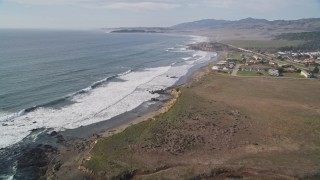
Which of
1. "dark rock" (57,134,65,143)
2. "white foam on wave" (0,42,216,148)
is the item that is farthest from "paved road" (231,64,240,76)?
"dark rock" (57,134,65,143)

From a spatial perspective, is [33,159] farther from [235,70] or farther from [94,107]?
[235,70]

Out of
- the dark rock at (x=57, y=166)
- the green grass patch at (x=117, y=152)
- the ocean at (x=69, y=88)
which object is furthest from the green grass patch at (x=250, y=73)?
the dark rock at (x=57, y=166)

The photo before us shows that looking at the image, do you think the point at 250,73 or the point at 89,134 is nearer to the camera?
the point at 89,134

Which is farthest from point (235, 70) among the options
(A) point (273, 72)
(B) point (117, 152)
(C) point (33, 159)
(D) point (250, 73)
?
(C) point (33, 159)

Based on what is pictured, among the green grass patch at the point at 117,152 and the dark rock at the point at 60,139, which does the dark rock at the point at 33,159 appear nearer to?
the dark rock at the point at 60,139

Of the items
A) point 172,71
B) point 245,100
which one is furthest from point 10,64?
point 245,100

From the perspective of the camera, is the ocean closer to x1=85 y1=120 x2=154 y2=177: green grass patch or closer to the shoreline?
the shoreline
